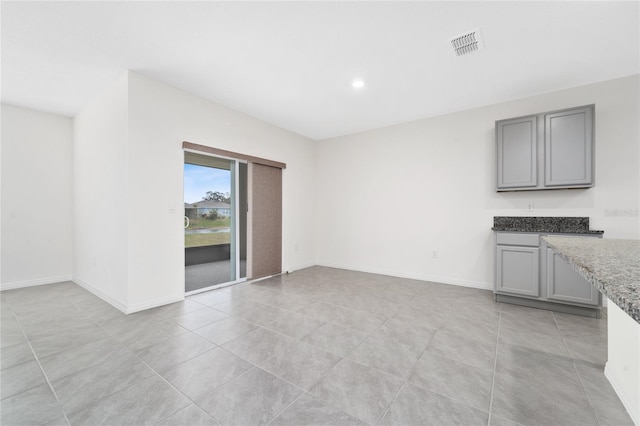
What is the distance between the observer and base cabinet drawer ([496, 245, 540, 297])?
3174 millimetres

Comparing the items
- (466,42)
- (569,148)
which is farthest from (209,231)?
(569,148)

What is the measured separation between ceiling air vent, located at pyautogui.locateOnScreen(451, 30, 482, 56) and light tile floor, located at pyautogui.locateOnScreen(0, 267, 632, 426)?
2.74 m

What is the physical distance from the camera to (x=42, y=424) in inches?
56.9

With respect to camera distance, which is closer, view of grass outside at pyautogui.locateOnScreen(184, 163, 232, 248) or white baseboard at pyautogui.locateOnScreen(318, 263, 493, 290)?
white baseboard at pyautogui.locateOnScreen(318, 263, 493, 290)

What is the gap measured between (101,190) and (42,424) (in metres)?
2.90

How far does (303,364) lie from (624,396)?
1.99m

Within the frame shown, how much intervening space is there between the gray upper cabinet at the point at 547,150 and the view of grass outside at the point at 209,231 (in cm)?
431

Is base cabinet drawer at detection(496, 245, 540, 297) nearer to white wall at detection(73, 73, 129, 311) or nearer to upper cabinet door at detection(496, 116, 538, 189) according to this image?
upper cabinet door at detection(496, 116, 538, 189)

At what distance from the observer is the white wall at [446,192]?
3.15 metres

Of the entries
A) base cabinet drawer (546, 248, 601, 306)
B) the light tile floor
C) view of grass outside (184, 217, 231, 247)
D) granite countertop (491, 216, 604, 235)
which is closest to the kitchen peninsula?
the light tile floor

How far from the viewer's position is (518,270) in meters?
3.28

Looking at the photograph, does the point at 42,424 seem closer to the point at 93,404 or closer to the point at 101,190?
the point at 93,404

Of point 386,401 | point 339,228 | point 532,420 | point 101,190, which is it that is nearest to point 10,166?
point 101,190

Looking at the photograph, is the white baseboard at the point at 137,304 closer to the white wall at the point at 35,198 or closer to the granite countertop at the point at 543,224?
the white wall at the point at 35,198
